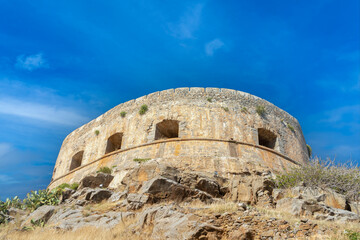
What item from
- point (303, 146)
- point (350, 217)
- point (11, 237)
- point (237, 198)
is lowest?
point (11, 237)

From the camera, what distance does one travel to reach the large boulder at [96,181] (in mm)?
10352

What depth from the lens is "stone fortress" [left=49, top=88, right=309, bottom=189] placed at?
470 inches

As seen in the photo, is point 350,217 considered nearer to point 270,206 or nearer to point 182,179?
point 270,206

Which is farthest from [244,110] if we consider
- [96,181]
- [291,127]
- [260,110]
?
[96,181]

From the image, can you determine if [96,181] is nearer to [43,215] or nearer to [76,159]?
[43,215]

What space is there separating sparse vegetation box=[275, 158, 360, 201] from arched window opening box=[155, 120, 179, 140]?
479 centimetres

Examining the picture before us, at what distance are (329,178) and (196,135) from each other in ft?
16.1

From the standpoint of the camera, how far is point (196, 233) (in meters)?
5.29

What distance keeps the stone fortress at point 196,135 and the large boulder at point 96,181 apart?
0.28 m

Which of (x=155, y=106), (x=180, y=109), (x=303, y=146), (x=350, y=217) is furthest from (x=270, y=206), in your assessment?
(x=303, y=146)

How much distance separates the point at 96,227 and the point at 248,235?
309cm

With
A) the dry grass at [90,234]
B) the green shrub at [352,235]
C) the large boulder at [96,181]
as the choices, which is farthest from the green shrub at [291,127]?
the dry grass at [90,234]

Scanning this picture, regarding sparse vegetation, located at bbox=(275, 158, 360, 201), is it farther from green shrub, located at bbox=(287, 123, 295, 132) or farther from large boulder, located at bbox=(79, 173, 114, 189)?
large boulder, located at bbox=(79, 173, 114, 189)

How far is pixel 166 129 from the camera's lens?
13625mm
